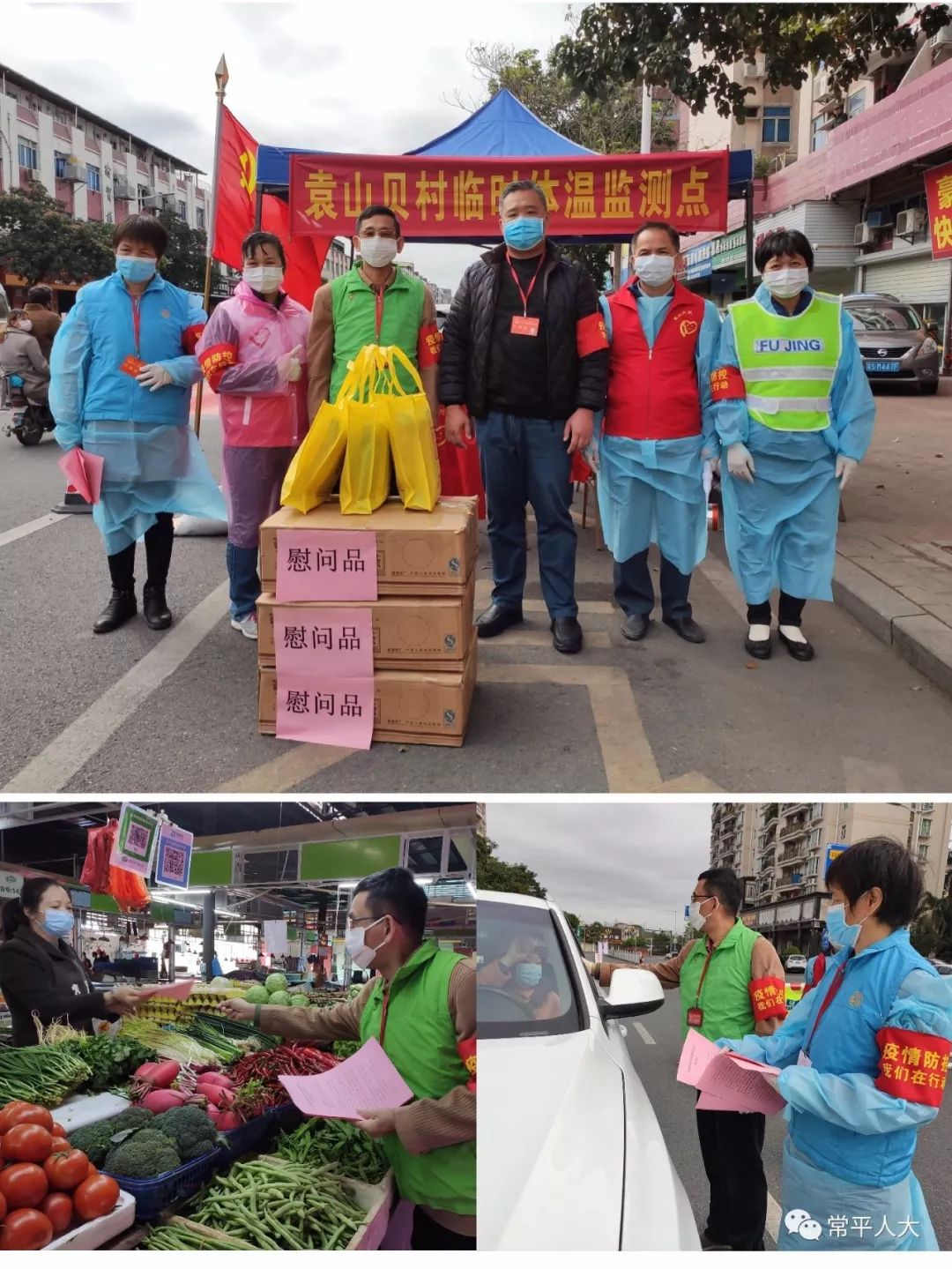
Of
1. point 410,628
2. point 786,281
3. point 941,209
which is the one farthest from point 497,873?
point 941,209

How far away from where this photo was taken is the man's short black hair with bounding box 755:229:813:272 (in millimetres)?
4586

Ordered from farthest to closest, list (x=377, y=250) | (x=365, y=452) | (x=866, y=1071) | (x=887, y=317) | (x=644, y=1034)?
(x=887, y=317), (x=377, y=250), (x=365, y=452), (x=644, y=1034), (x=866, y=1071)

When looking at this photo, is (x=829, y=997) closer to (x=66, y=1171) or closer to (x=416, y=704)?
(x=66, y=1171)

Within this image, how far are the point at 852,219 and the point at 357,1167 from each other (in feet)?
96.9

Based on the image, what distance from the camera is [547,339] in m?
4.64

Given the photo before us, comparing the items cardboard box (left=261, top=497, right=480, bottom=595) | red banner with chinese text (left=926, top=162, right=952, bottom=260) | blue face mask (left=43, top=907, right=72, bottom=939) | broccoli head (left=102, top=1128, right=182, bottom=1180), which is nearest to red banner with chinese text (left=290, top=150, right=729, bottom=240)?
red banner with chinese text (left=926, top=162, right=952, bottom=260)

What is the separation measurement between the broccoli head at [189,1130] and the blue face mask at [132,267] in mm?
3539

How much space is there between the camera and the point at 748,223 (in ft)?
24.8

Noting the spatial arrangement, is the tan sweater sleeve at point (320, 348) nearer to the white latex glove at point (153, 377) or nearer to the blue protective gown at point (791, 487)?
the white latex glove at point (153, 377)

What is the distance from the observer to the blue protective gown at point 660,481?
15.7 feet

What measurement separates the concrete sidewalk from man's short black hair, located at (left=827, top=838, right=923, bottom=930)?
291 centimetres

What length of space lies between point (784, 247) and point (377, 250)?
5.71 feet

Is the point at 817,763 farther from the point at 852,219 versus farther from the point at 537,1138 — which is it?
the point at 852,219

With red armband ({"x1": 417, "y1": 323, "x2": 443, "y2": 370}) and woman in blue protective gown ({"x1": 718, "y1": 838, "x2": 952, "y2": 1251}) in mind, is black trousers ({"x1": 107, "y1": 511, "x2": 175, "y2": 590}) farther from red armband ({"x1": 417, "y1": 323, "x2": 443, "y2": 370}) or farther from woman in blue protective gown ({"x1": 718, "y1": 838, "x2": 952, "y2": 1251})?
woman in blue protective gown ({"x1": 718, "y1": 838, "x2": 952, "y2": 1251})
